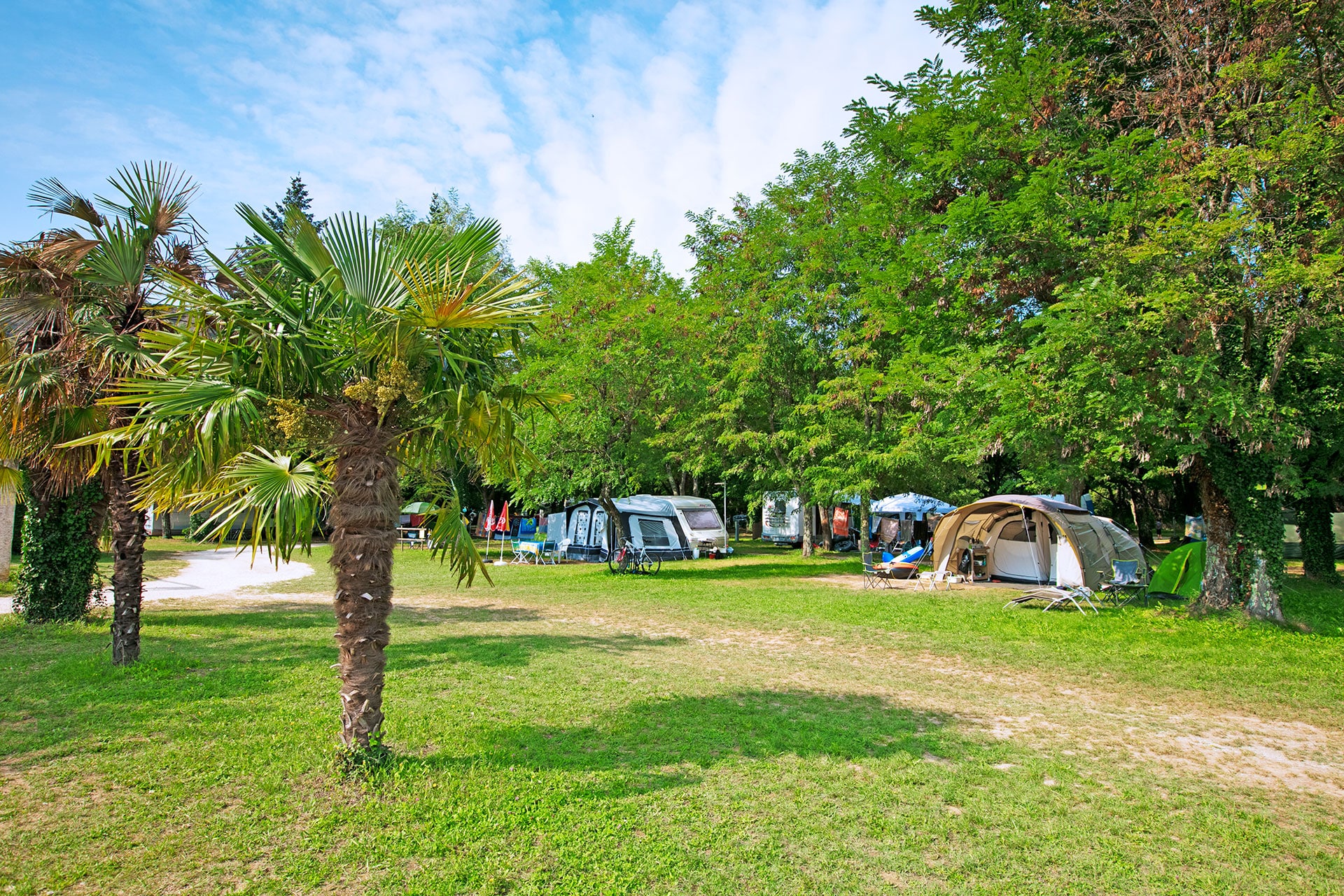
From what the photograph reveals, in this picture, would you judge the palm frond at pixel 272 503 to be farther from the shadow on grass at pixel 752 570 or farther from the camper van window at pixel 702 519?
the camper van window at pixel 702 519

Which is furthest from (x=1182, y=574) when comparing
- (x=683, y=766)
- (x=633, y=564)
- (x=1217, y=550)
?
(x=683, y=766)

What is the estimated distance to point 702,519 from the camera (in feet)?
83.5

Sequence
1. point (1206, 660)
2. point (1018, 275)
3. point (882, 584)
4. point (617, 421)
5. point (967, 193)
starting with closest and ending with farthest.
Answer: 1. point (1206, 660)
2. point (1018, 275)
3. point (967, 193)
4. point (882, 584)
5. point (617, 421)

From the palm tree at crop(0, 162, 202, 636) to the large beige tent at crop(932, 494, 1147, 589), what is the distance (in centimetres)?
1426

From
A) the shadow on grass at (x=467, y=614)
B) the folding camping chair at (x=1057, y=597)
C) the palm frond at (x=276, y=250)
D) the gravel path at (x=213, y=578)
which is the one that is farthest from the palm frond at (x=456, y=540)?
the folding camping chair at (x=1057, y=597)

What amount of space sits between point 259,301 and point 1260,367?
12482mm

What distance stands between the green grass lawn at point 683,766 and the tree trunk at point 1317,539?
993 cm

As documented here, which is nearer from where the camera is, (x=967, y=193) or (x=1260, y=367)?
(x=1260, y=367)

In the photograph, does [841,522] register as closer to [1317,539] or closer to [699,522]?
[699,522]

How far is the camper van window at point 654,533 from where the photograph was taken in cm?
2266

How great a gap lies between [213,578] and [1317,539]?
1010 inches

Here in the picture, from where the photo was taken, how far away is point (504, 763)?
16.8 feet

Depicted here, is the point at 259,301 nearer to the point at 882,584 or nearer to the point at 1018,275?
the point at 1018,275

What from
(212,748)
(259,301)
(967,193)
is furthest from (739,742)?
(967,193)
